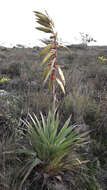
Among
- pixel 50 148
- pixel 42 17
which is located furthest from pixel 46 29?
pixel 50 148

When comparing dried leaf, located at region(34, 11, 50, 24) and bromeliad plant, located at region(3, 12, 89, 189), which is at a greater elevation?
dried leaf, located at region(34, 11, 50, 24)

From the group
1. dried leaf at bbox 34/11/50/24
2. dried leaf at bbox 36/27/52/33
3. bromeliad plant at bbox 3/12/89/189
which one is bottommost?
bromeliad plant at bbox 3/12/89/189

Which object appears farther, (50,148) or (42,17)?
(50,148)

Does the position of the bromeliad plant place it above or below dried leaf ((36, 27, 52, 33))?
below

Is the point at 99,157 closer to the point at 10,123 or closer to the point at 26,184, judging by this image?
the point at 26,184

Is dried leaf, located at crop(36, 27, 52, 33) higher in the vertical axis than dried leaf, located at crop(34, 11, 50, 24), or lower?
lower

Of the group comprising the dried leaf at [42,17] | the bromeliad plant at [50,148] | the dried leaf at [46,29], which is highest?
the dried leaf at [42,17]

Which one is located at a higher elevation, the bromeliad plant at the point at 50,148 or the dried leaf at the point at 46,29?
the dried leaf at the point at 46,29

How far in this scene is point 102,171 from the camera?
2.36 m

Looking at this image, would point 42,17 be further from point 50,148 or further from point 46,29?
point 50,148

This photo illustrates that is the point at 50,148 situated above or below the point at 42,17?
below

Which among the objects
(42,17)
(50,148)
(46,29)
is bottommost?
(50,148)

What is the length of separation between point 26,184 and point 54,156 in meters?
0.42

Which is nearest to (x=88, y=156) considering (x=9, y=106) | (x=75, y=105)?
(x=75, y=105)
